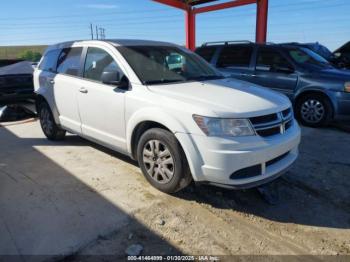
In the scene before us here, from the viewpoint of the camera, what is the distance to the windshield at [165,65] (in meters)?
4.08

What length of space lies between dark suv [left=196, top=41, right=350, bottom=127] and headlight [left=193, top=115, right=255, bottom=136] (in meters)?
4.35

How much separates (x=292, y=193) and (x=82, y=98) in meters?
3.06

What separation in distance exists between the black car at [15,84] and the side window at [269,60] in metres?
5.99

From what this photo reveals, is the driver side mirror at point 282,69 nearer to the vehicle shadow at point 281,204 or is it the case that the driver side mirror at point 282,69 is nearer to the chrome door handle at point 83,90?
the vehicle shadow at point 281,204

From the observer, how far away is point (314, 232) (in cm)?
314

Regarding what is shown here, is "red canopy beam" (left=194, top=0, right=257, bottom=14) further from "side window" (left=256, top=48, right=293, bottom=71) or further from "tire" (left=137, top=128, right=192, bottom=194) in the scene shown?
"tire" (left=137, top=128, right=192, bottom=194)

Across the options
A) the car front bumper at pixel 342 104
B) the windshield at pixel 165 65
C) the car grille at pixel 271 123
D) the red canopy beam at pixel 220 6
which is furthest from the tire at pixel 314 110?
the red canopy beam at pixel 220 6

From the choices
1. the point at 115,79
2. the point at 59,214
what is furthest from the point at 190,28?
the point at 59,214

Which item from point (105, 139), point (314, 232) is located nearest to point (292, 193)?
point (314, 232)

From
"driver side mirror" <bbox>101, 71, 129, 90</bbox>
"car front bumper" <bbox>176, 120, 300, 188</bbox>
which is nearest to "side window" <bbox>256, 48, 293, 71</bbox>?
"car front bumper" <bbox>176, 120, 300, 188</bbox>

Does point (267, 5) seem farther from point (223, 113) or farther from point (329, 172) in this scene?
point (223, 113)

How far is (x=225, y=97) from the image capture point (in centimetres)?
355

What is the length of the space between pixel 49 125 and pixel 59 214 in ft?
9.71

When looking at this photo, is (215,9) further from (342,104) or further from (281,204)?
(281,204)
